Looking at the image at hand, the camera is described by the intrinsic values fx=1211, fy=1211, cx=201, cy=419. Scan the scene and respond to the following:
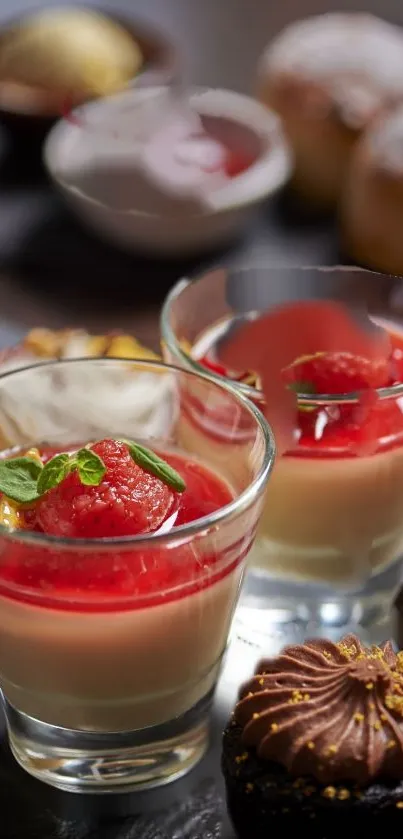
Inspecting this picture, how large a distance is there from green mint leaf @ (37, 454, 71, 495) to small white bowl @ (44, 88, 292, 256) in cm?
74

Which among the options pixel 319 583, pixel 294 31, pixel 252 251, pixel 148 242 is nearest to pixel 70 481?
pixel 319 583

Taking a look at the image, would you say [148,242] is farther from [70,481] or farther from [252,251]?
[70,481]

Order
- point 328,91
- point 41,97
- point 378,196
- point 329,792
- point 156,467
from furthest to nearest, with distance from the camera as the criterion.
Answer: point 41,97
point 328,91
point 378,196
point 156,467
point 329,792

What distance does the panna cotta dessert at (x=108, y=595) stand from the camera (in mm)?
805

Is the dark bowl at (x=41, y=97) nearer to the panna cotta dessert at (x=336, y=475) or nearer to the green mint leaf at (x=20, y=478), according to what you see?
the panna cotta dessert at (x=336, y=475)

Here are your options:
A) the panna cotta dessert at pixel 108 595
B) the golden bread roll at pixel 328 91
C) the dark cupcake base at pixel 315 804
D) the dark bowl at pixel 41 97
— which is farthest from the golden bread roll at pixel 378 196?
the dark cupcake base at pixel 315 804

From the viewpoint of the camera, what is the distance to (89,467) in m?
0.85

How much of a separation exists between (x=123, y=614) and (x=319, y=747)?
156mm

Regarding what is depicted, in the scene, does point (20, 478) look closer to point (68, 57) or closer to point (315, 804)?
point (315, 804)

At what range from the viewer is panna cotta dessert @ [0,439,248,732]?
2.64ft

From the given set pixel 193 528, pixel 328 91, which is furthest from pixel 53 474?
pixel 328 91

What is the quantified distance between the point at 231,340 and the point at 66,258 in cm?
62

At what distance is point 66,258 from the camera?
65.2 inches

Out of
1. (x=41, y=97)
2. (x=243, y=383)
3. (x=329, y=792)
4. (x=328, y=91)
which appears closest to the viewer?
(x=329, y=792)
